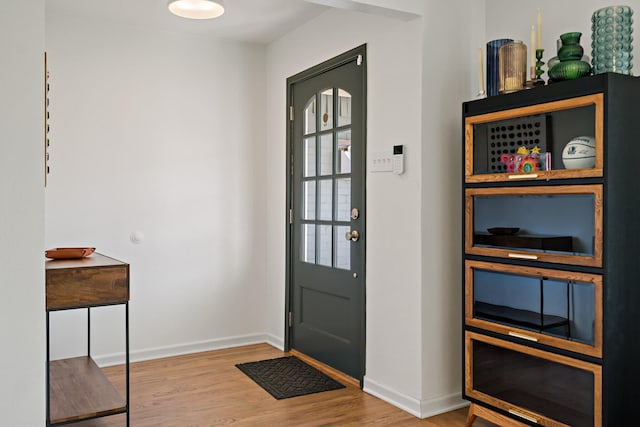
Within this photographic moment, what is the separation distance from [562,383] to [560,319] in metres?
0.28

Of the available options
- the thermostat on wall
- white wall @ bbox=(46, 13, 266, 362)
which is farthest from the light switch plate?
white wall @ bbox=(46, 13, 266, 362)

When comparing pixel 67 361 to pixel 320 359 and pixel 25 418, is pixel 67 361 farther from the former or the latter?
pixel 320 359

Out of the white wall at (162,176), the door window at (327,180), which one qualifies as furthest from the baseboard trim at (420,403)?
the white wall at (162,176)

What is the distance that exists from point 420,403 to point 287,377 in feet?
3.37

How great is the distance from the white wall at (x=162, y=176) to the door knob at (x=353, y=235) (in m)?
1.23

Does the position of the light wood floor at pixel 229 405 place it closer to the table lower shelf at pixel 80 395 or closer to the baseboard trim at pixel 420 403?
the baseboard trim at pixel 420 403

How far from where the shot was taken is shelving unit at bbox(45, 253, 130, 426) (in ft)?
7.86

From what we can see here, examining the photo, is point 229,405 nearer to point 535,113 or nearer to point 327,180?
point 327,180

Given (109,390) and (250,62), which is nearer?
(109,390)

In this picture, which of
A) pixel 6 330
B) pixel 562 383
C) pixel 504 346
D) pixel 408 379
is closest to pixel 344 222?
pixel 408 379

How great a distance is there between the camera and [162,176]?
4215 millimetres

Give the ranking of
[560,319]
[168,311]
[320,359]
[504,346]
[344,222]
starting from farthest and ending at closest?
[168,311] < [320,359] < [344,222] < [504,346] < [560,319]

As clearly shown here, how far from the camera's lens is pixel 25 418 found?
215 centimetres

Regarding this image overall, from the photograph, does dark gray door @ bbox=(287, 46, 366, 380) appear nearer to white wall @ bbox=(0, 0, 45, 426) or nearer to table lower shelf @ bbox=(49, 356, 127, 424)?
table lower shelf @ bbox=(49, 356, 127, 424)
